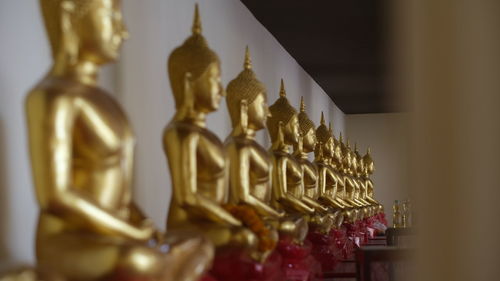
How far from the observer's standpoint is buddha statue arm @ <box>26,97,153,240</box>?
6.03ft

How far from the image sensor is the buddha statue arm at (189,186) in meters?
2.77

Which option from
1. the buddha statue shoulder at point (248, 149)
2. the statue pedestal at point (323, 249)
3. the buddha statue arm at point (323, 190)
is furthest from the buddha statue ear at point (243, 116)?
the buddha statue arm at point (323, 190)

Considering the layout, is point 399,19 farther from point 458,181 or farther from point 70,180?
point 70,180

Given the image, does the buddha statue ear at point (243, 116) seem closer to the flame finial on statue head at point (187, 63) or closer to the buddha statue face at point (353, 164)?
the flame finial on statue head at point (187, 63)

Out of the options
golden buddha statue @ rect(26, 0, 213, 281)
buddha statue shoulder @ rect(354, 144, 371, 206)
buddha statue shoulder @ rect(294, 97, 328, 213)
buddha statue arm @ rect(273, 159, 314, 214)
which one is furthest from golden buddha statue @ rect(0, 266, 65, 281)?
buddha statue shoulder @ rect(354, 144, 371, 206)

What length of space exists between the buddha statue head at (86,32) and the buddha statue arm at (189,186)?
2.45ft

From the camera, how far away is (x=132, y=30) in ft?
10.4

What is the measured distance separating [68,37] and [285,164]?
2581 mm

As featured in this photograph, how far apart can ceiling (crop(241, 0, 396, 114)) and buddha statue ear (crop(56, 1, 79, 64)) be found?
213 centimetres

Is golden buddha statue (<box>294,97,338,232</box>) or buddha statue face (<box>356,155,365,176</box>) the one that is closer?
golden buddha statue (<box>294,97,338,232</box>)

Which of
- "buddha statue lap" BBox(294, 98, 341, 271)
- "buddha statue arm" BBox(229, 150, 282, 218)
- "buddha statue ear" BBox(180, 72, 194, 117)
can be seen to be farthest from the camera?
"buddha statue lap" BBox(294, 98, 341, 271)

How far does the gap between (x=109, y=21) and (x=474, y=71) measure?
5.43 ft

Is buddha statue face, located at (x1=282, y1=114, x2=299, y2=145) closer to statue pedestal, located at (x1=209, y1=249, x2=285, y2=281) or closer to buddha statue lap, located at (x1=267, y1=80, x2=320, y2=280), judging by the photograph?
buddha statue lap, located at (x1=267, y1=80, x2=320, y2=280)

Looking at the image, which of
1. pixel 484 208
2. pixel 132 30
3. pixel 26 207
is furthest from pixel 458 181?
pixel 132 30
